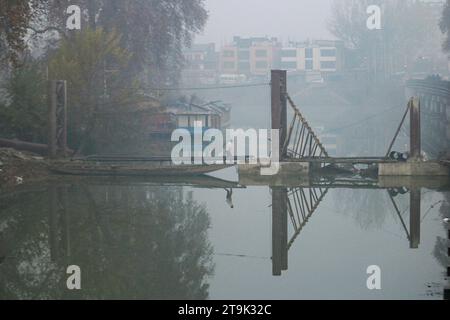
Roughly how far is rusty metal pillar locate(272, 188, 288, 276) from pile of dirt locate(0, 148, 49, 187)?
8.25m

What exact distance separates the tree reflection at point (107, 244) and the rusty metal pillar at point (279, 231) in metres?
1.37

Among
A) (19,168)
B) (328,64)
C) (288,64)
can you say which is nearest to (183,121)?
(19,168)

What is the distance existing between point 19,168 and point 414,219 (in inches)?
542

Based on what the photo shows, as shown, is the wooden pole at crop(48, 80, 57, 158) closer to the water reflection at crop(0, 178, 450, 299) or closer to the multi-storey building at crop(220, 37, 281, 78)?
the water reflection at crop(0, 178, 450, 299)

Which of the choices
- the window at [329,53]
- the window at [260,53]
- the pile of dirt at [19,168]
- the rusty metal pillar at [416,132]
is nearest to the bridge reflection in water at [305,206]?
the rusty metal pillar at [416,132]

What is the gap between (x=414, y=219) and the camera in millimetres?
21359

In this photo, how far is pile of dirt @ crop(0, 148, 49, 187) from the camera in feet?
87.6

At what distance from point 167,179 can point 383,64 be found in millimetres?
77143

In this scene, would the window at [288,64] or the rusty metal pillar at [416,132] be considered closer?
the rusty metal pillar at [416,132]

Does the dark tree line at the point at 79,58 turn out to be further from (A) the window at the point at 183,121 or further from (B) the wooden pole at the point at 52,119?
(A) the window at the point at 183,121

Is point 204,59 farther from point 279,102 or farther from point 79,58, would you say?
point 279,102

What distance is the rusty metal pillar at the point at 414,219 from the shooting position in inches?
734
